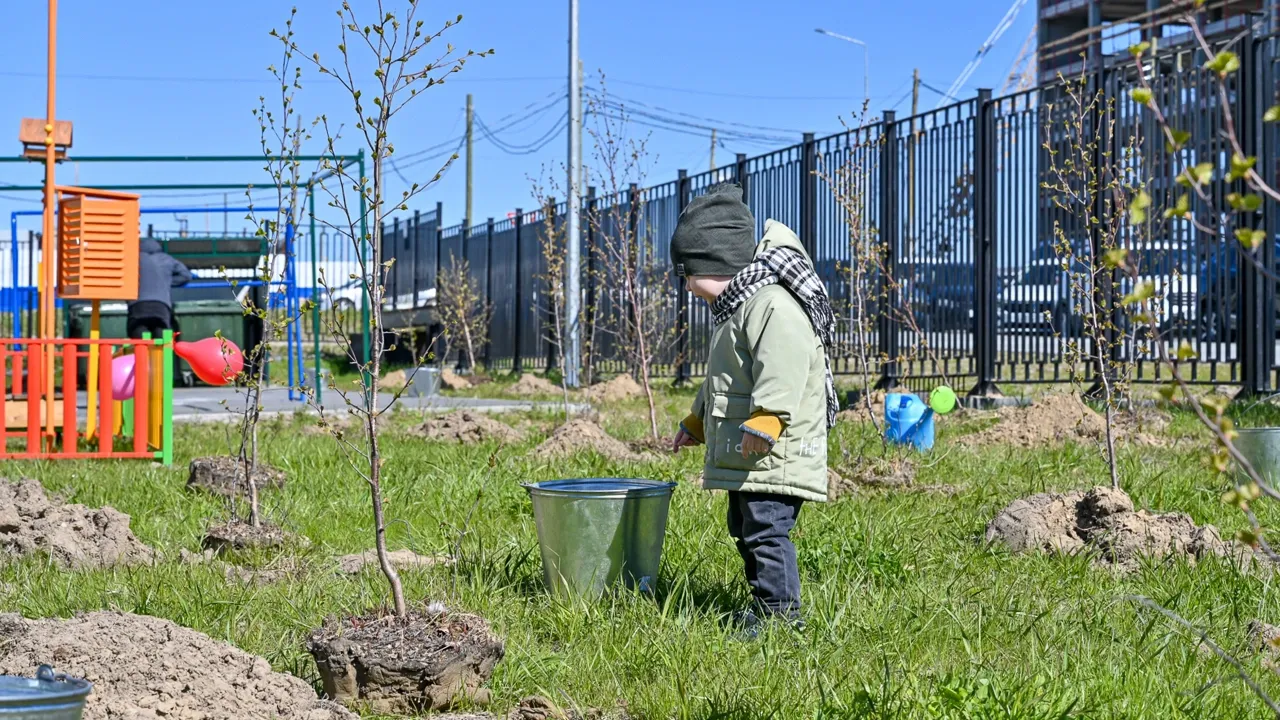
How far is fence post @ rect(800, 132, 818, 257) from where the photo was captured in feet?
37.6

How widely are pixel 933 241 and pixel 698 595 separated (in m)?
6.91

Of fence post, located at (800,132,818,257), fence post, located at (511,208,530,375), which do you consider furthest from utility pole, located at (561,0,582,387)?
fence post, located at (511,208,530,375)

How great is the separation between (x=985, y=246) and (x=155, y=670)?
8.21 metres

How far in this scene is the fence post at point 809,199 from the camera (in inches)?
452

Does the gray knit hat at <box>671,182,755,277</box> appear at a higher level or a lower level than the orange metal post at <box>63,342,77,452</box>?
higher

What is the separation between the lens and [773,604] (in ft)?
11.5

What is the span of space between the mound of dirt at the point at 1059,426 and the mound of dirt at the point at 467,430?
8.53 feet

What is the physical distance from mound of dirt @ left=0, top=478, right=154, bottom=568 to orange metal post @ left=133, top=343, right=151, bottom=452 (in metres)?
2.05

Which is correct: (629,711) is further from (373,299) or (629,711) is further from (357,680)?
(373,299)

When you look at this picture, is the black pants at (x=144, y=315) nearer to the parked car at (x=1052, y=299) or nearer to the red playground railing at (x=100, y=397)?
the red playground railing at (x=100, y=397)

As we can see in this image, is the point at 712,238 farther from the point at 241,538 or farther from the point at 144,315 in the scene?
the point at 144,315

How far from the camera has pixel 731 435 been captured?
3510 mm

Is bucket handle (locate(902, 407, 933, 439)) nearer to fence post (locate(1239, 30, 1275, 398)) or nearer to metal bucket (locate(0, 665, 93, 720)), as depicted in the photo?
fence post (locate(1239, 30, 1275, 398))

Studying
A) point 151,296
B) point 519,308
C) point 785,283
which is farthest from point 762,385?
point 519,308
